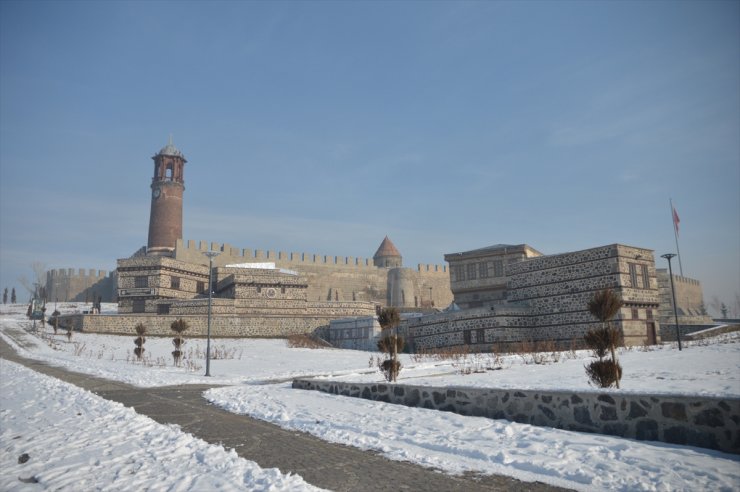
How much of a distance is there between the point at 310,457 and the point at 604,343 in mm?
8228

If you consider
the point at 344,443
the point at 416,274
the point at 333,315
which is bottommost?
the point at 344,443

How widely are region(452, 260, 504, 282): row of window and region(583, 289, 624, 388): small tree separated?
23.4 meters

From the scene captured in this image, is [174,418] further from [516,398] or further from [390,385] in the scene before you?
[516,398]

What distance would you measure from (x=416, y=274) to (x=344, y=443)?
58003 mm

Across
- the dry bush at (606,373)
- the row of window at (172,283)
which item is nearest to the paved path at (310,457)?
the dry bush at (606,373)

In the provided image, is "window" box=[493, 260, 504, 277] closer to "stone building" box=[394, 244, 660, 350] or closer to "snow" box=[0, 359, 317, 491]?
"stone building" box=[394, 244, 660, 350]

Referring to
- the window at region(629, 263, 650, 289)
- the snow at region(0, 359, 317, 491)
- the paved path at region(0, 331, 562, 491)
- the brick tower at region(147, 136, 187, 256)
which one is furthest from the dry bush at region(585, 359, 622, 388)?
the brick tower at region(147, 136, 187, 256)

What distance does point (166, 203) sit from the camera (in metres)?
50.3

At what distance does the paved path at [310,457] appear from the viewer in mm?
4957

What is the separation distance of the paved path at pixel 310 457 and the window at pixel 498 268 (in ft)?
92.3

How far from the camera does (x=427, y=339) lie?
3212 centimetres

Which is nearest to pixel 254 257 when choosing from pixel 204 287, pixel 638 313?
pixel 204 287

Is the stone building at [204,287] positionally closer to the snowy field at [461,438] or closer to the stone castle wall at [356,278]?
the stone castle wall at [356,278]

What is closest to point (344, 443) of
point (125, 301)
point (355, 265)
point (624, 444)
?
point (624, 444)
